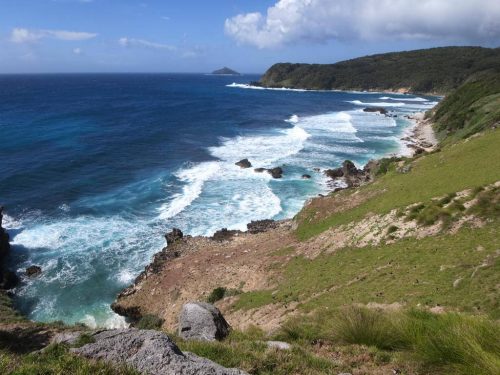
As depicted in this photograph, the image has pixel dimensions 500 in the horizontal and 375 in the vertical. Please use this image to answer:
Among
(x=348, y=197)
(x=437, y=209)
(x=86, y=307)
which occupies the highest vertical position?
(x=437, y=209)

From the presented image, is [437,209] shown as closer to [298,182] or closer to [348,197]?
[348,197]

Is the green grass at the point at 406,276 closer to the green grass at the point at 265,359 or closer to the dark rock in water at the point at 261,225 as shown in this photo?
the green grass at the point at 265,359

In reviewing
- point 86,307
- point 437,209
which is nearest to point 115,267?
point 86,307

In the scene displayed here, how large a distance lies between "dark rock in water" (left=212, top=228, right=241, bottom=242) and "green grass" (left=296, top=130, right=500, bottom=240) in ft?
22.1

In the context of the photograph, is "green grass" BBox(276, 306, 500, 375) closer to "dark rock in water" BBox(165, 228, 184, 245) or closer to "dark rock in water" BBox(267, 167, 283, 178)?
"dark rock in water" BBox(165, 228, 184, 245)

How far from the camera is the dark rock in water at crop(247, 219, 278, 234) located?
121 feet

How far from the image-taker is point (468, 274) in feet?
51.5

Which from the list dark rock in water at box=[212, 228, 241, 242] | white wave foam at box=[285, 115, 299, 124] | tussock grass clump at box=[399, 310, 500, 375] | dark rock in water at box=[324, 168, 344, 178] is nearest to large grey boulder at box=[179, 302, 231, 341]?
tussock grass clump at box=[399, 310, 500, 375]

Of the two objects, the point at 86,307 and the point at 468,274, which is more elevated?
the point at 468,274

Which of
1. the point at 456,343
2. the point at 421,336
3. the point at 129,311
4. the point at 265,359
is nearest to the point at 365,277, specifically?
the point at 421,336

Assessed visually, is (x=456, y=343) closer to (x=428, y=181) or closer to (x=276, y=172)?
(x=428, y=181)

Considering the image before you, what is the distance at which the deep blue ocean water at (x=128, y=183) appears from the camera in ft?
107

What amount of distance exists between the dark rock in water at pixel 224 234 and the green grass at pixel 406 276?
39.4 feet

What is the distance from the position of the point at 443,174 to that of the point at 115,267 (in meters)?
25.6
